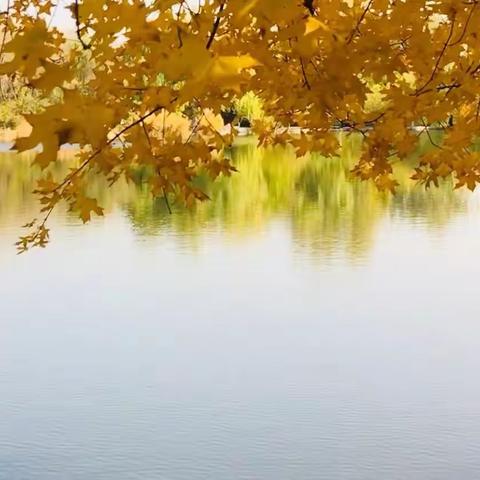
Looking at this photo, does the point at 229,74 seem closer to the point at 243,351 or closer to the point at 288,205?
the point at 243,351

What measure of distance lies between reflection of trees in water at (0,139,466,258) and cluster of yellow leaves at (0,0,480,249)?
12.2m

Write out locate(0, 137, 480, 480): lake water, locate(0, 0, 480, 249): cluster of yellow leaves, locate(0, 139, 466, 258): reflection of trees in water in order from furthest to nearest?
locate(0, 139, 466, 258): reflection of trees in water → locate(0, 137, 480, 480): lake water → locate(0, 0, 480, 249): cluster of yellow leaves

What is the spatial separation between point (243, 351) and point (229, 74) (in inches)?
362

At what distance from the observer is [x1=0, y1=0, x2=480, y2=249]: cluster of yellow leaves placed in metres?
1.90

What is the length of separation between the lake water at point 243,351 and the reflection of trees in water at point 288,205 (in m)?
0.15

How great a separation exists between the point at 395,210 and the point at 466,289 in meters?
8.08

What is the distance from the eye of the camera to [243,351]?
1089 centimetres

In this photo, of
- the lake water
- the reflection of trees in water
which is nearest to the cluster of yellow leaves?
the lake water

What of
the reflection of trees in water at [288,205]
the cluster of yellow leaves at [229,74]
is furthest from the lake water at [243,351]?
the cluster of yellow leaves at [229,74]

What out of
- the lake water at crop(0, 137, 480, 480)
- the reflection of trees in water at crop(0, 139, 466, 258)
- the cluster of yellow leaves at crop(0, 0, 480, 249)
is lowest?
the reflection of trees in water at crop(0, 139, 466, 258)

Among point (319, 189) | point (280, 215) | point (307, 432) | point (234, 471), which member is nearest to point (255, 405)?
point (307, 432)

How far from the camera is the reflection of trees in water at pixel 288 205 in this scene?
1902cm

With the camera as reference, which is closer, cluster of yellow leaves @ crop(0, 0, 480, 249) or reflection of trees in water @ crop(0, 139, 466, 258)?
cluster of yellow leaves @ crop(0, 0, 480, 249)

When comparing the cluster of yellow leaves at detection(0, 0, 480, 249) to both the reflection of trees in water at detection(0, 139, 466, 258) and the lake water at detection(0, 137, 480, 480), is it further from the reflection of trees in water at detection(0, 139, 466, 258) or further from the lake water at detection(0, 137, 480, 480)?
the reflection of trees in water at detection(0, 139, 466, 258)
